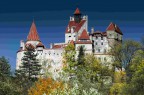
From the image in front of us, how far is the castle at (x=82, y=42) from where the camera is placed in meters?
97.8

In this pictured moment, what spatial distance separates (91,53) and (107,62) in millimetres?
5553

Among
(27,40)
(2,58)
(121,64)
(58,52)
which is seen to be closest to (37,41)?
(27,40)

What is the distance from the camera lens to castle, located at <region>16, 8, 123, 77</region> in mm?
97812

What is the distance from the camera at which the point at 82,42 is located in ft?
322

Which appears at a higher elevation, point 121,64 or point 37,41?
point 37,41

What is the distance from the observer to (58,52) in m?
100

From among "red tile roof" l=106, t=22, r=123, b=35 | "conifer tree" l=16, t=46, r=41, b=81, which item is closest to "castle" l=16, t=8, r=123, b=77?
"red tile roof" l=106, t=22, r=123, b=35

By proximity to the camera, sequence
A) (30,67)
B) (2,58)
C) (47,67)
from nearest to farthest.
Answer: (2,58)
(30,67)
(47,67)

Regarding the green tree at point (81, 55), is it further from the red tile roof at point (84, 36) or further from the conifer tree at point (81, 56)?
the red tile roof at point (84, 36)

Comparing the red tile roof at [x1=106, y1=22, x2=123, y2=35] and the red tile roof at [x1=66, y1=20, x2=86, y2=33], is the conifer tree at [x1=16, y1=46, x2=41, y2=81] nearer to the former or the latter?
the red tile roof at [x1=66, y1=20, x2=86, y2=33]

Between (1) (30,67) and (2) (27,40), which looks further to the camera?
(2) (27,40)

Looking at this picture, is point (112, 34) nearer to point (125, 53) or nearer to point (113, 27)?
point (113, 27)

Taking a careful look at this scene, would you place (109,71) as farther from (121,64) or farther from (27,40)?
(27,40)

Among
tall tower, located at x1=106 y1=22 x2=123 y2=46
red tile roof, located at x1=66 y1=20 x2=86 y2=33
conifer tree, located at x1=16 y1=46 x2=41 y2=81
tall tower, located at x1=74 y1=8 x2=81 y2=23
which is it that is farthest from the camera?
tall tower, located at x1=74 y1=8 x2=81 y2=23
